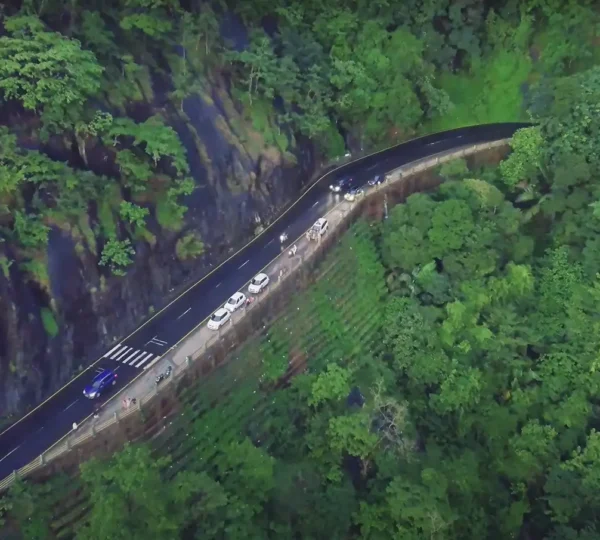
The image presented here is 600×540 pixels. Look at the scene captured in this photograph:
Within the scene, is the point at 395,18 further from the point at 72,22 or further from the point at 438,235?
the point at 72,22

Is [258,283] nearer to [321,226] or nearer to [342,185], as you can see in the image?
[321,226]

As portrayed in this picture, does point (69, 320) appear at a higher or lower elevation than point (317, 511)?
higher

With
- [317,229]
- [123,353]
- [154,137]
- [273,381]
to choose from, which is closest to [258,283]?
[273,381]

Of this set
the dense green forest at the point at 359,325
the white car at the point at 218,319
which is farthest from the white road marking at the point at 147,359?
the white car at the point at 218,319

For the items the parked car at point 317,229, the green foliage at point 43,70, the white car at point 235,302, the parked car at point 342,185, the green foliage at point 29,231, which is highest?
the green foliage at point 43,70

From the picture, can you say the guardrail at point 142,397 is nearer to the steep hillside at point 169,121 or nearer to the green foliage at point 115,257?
the steep hillside at point 169,121

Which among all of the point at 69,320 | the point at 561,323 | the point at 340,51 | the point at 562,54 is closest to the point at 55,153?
the point at 69,320
